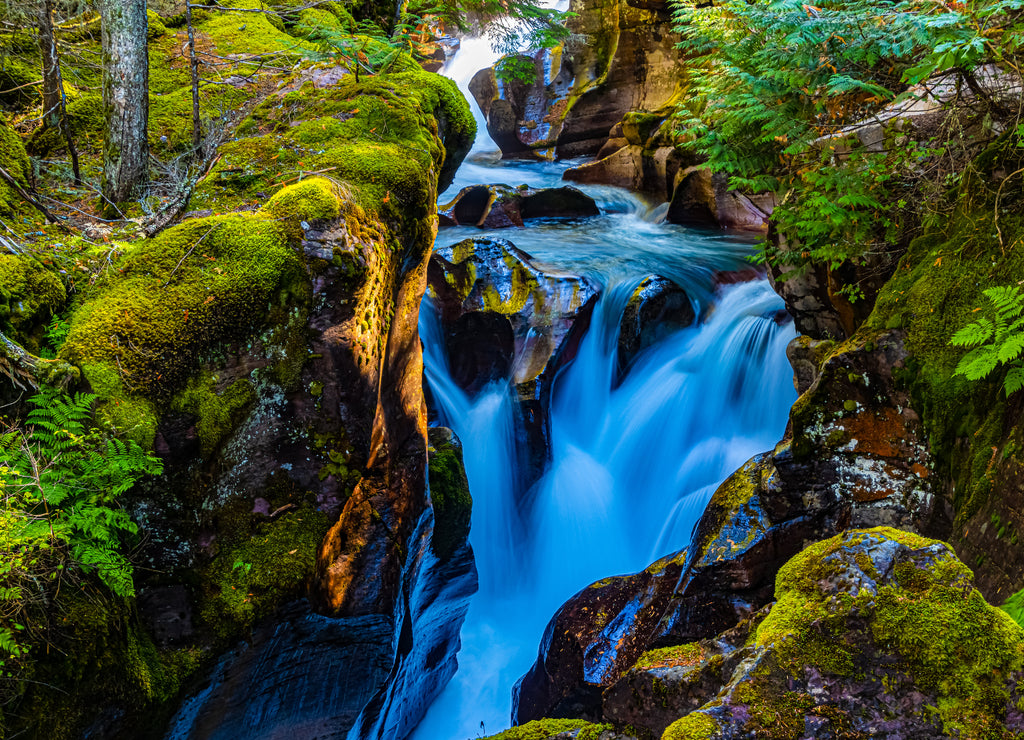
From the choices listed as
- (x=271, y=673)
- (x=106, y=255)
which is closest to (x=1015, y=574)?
(x=271, y=673)

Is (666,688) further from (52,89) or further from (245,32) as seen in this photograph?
(245,32)

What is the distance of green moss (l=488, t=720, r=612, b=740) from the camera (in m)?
2.45

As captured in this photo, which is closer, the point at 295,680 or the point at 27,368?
the point at 27,368

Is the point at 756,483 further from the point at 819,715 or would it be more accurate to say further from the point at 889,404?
the point at 819,715

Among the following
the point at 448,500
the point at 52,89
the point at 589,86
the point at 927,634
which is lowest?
the point at 448,500

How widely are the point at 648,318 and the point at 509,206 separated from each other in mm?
5855

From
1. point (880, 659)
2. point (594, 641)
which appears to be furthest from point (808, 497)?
point (880, 659)

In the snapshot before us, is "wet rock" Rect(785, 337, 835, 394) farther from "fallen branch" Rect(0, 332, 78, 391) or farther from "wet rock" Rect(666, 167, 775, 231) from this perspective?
"wet rock" Rect(666, 167, 775, 231)

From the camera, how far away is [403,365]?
561 cm

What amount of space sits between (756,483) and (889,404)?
46.7 inches

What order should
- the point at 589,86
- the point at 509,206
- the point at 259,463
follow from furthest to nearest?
the point at 589,86, the point at 509,206, the point at 259,463

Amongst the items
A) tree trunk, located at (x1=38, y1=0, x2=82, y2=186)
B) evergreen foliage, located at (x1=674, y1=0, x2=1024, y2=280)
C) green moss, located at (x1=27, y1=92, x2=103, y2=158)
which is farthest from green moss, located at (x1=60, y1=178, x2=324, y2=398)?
evergreen foliage, located at (x1=674, y1=0, x2=1024, y2=280)

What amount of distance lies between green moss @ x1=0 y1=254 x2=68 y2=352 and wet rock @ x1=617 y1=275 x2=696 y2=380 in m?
7.00

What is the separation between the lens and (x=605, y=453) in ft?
27.6
